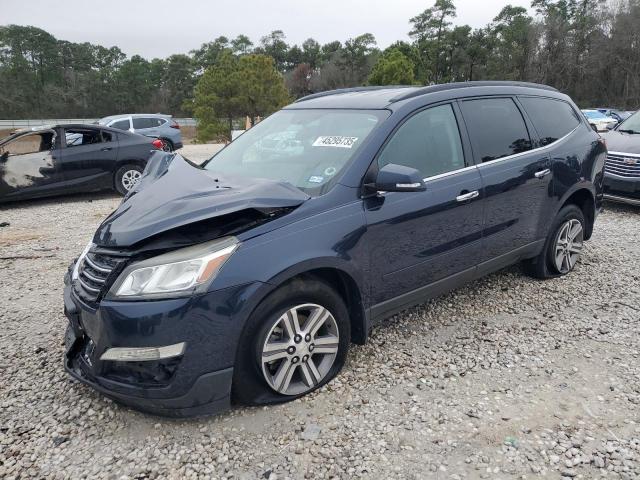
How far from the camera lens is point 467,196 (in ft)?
11.4

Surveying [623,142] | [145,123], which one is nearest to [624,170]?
[623,142]

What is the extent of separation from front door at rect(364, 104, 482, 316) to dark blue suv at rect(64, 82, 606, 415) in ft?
0.04

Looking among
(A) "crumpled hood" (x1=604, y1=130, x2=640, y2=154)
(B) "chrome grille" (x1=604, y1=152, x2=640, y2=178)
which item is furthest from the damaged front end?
(A) "crumpled hood" (x1=604, y1=130, x2=640, y2=154)

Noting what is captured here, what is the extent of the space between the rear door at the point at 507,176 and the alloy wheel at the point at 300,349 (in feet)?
5.10

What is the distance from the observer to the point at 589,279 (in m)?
4.63

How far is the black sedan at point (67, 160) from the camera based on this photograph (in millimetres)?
8391

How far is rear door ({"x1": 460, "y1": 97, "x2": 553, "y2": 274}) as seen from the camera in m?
3.69

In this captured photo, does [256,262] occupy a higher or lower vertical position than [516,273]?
higher

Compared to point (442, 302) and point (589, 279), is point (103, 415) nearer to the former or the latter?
point (442, 302)

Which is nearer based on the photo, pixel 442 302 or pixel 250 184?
pixel 250 184

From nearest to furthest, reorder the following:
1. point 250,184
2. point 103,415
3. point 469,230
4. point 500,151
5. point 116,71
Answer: point 103,415, point 250,184, point 469,230, point 500,151, point 116,71

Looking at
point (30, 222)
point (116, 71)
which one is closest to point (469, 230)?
point (30, 222)

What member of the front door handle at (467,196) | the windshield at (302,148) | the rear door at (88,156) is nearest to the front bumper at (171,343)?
the windshield at (302,148)

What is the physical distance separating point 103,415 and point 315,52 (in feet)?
254
